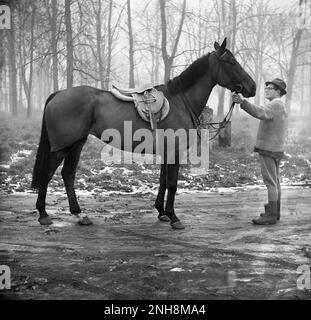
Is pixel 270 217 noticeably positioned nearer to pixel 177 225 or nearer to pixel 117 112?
pixel 177 225

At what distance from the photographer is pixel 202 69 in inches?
220

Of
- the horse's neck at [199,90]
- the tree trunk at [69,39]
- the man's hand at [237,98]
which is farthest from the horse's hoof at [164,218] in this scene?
the tree trunk at [69,39]

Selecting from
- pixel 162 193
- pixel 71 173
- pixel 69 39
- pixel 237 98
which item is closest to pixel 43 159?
pixel 71 173

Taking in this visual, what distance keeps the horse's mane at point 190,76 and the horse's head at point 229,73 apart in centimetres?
15

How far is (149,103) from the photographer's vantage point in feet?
17.8

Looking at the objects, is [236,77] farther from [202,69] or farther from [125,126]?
[125,126]

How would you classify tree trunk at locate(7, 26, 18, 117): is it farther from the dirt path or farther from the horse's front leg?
the horse's front leg

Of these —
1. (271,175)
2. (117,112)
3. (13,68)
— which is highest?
(13,68)

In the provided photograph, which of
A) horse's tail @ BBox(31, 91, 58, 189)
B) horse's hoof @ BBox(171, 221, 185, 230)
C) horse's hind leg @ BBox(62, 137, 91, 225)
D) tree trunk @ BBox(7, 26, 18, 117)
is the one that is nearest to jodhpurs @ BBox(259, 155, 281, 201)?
horse's hoof @ BBox(171, 221, 185, 230)

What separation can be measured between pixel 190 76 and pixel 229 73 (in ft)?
1.87

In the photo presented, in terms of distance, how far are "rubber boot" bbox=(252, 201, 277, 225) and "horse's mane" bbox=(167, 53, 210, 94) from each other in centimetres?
221

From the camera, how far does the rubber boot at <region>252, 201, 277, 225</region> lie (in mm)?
5656

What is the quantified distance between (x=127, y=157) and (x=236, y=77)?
585 cm
